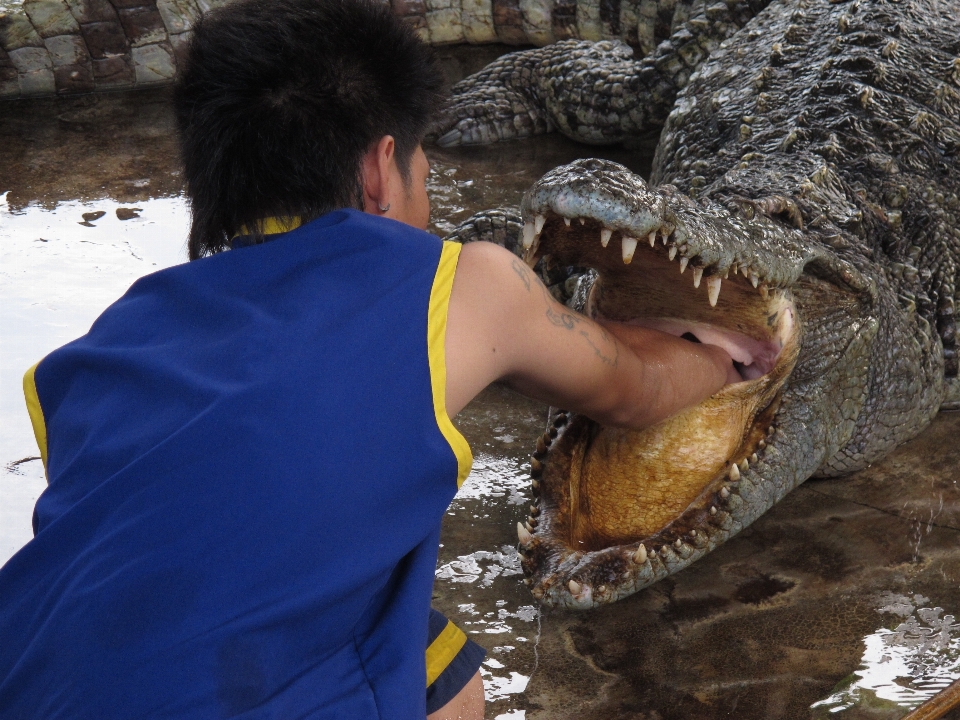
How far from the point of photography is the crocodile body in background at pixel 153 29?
5.25 meters

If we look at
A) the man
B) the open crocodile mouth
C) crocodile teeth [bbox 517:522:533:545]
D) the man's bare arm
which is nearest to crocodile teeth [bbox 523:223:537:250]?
the open crocodile mouth

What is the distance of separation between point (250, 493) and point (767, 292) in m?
1.38

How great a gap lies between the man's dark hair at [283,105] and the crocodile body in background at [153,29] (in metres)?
3.69

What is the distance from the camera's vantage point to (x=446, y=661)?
1.76 metres

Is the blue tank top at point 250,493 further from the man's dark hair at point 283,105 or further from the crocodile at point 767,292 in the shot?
the crocodile at point 767,292

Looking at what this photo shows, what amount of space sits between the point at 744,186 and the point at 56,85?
397cm

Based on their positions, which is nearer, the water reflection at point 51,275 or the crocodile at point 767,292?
the crocodile at point 767,292

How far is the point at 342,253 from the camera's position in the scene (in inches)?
57.4

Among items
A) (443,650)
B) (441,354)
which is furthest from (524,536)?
(441,354)

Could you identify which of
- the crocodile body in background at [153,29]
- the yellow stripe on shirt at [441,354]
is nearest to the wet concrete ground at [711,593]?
the yellow stripe on shirt at [441,354]

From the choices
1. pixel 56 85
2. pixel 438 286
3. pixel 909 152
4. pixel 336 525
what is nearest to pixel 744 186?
pixel 909 152

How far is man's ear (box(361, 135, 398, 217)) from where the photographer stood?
1.61m

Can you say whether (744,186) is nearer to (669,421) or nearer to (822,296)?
(822,296)

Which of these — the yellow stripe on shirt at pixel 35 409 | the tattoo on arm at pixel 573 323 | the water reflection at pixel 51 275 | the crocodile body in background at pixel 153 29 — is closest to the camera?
the yellow stripe on shirt at pixel 35 409
